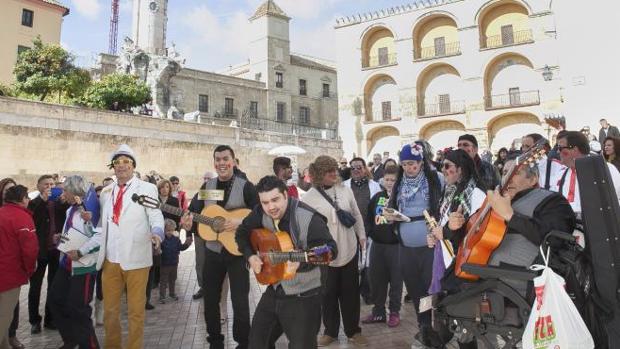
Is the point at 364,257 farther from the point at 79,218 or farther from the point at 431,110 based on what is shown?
the point at 431,110

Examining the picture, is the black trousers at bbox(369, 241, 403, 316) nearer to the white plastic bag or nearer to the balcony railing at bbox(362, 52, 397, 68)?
the white plastic bag

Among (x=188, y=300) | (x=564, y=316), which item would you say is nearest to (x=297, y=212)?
(x=564, y=316)

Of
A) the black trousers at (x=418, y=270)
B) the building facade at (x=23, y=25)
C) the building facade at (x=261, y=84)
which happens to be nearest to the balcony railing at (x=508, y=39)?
the building facade at (x=261, y=84)

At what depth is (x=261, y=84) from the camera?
4966 centimetres

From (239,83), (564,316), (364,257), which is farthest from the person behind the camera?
(239,83)

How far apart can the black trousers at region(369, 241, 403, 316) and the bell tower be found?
126ft

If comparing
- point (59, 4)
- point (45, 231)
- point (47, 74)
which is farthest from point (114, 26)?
point (45, 231)

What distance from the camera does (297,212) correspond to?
3.63m

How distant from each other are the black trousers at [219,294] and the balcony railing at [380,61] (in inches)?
1498

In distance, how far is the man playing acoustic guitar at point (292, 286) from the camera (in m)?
3.44

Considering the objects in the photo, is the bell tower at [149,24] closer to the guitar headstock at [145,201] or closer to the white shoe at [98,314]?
the white shoe at [98,314]

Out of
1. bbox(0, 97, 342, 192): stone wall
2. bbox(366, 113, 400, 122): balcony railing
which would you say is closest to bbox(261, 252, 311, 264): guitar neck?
bbox(0, 97, 342, 192): stone wall

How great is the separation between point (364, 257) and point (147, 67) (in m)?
26.3

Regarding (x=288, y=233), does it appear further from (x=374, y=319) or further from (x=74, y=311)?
(x=374, y=319)
